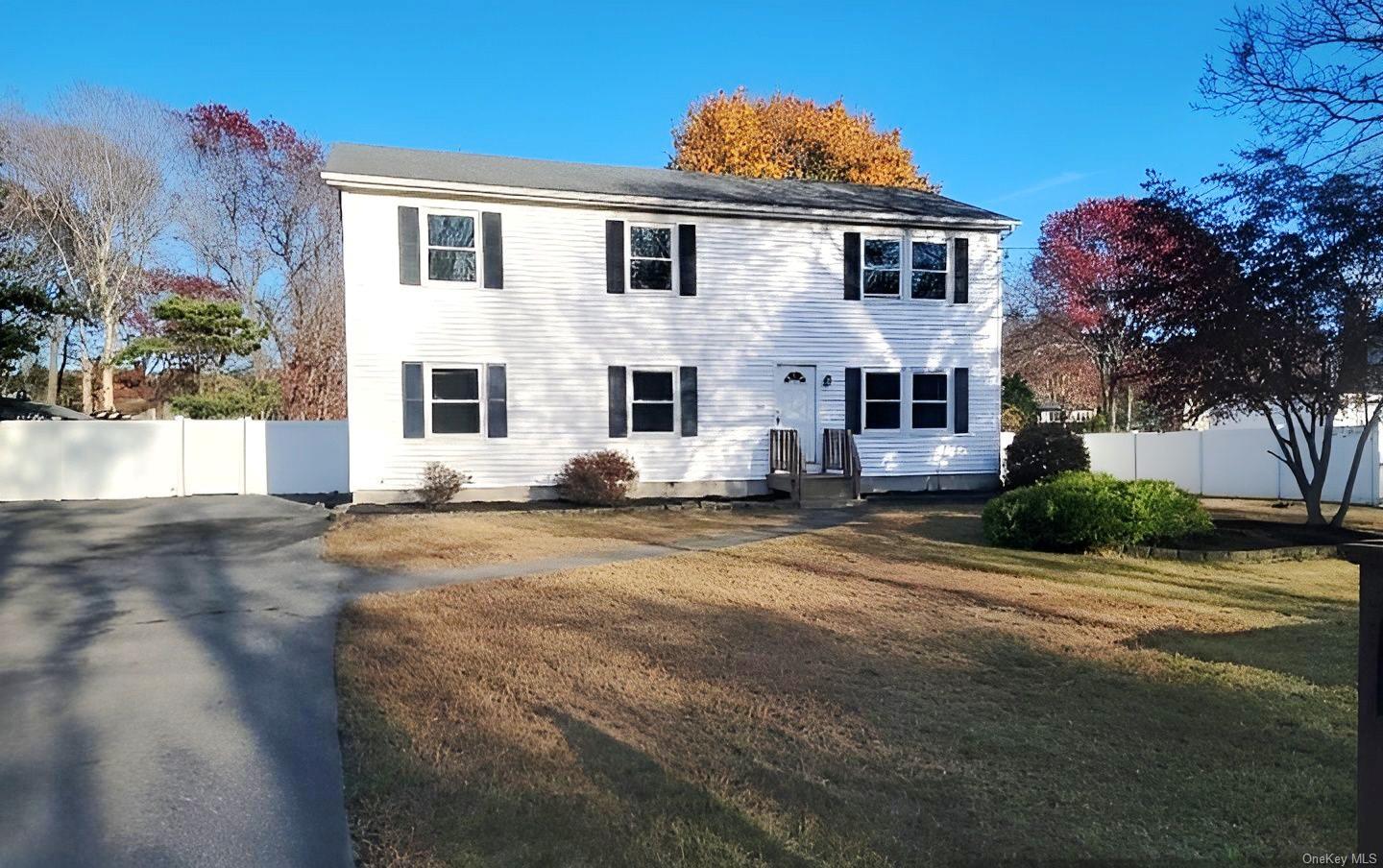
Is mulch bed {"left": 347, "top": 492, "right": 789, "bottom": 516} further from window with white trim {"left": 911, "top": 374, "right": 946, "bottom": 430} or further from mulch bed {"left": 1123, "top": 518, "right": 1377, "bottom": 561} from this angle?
mulch bed {"left": 1123, "top": 518, "right": 1377, "bottom": 561}

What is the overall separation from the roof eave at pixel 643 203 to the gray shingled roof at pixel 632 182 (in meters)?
0.09

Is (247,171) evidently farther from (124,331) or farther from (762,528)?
(762,528)

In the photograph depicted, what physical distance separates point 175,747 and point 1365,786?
4863 mm

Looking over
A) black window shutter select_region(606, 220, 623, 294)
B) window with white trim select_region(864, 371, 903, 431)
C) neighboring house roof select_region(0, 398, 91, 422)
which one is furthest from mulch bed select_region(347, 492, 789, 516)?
neighboring house roof select_region(0, 398, 91, 422)

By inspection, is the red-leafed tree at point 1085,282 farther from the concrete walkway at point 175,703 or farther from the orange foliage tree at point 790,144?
the concrete walkway at point 175,703

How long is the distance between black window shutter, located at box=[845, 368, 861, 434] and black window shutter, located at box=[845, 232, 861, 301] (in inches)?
59.2

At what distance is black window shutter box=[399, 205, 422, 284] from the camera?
571 inches

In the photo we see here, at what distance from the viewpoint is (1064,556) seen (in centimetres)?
1019

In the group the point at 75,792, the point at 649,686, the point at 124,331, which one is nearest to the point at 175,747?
the point at 75,792

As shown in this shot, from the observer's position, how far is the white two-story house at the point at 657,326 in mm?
14633

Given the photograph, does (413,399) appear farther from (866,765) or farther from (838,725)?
(866,765)

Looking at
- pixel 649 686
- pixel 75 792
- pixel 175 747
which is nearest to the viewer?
pixel 75 792

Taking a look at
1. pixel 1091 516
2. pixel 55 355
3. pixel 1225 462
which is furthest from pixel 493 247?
pixel 55 355

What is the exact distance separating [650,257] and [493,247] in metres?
2.94
